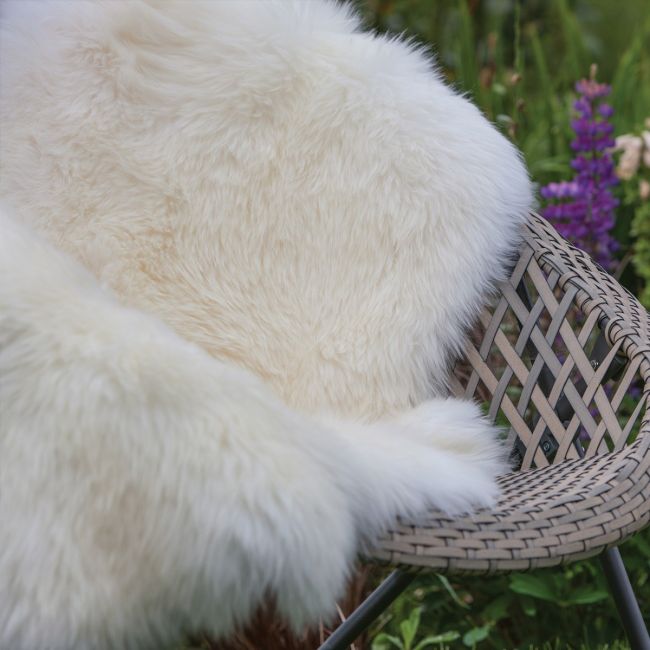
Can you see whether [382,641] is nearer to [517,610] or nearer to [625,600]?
[517,610]

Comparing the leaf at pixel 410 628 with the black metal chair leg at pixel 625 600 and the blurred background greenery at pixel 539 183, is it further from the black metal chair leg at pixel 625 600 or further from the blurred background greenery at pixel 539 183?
the black metal chair leg at pixel 625 600

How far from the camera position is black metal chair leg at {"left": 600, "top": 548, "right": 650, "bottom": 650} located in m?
1.17

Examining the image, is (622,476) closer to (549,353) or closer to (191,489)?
(549,353)

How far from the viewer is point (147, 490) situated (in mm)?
909

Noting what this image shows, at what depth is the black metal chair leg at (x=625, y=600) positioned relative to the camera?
3.84 feet

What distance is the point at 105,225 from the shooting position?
1390mm

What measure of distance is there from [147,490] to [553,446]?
0.58 metres

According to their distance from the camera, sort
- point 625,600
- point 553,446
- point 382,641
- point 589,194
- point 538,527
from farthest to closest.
→ point 589,194
point 382,641
point 553,446
point 625,600
point 538,527

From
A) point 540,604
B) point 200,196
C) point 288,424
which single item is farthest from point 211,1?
point 540,604

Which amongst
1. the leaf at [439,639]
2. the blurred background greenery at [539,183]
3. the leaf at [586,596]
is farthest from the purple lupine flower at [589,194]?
the leaf at [439,639]

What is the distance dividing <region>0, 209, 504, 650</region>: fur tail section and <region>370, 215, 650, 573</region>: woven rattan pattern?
67 millimetres

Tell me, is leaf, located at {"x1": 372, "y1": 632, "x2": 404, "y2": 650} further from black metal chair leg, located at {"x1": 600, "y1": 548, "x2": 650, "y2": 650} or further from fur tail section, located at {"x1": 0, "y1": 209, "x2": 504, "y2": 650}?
fur tail section, located at {"x1": 0, "y1": 209, "x2": 504, "y2": 650}

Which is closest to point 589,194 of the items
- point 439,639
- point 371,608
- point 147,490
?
point 439,639

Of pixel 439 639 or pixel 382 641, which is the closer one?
pixel 439 639
